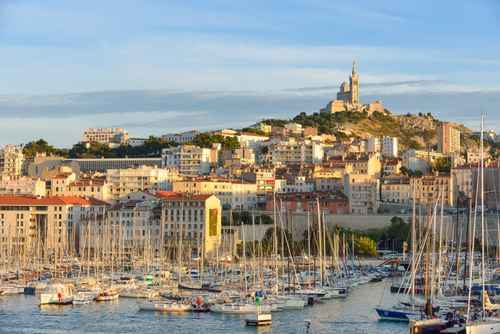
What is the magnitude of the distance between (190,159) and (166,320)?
4490 cm

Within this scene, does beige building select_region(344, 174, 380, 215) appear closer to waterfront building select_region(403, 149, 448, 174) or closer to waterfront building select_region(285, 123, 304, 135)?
waterfront building select_region(403, 149, 448, 174)

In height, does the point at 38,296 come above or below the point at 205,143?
below

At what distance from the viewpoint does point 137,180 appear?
70.2 m

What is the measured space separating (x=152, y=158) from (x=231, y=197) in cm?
1603

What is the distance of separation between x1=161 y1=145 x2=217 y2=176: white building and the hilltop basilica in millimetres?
28151

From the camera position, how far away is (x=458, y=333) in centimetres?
2623

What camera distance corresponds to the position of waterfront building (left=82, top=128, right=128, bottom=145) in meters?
96.3

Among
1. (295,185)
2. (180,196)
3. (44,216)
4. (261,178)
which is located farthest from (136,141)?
(180,196)

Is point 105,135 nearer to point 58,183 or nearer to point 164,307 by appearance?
point 58,183

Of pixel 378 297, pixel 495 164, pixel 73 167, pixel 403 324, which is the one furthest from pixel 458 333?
pixel 73 167

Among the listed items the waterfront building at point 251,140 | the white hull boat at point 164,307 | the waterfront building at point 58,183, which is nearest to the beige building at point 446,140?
the waterfront building at point 251,140

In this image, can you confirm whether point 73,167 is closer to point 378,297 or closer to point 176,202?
point 176,202

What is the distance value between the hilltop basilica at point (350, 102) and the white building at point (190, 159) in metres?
28.2

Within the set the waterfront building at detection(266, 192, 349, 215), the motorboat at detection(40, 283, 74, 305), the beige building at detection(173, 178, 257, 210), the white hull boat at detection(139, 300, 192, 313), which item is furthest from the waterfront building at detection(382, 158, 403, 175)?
the white hull boat at detection(139, 300, 192, 313)
